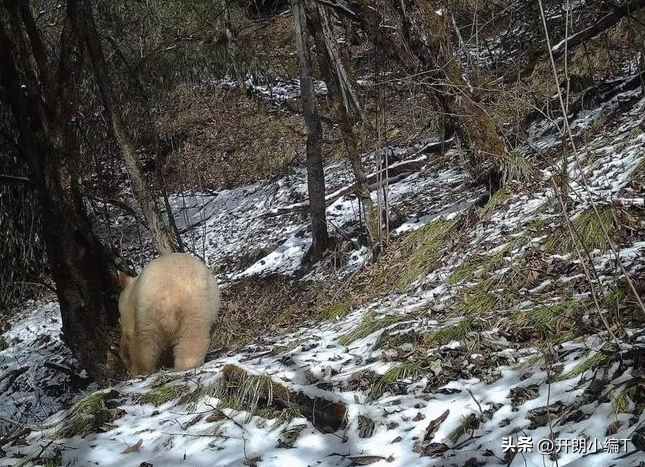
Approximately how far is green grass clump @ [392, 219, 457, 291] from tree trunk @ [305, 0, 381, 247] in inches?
19.9

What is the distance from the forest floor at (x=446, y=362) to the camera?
328 cm

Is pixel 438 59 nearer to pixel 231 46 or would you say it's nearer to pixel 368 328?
pixel 368 328

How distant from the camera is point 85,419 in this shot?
13.9ft

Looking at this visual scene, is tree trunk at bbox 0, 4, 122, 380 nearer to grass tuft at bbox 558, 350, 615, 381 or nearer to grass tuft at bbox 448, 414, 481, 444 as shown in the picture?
grass tuft at bbox 448, 414, 481, 444

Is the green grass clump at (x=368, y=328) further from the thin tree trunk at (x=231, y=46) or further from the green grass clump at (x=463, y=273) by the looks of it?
the thin tree trunk at (x=231, y=46)

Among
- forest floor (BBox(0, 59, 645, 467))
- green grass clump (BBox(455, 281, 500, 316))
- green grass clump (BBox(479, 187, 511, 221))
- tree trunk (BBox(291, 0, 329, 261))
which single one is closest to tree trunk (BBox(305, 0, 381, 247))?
tree trunk (BBox(291, 0, 329, 261))

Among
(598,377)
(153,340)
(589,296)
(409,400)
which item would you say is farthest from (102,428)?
(589,296)

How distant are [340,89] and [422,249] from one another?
93.6 inches

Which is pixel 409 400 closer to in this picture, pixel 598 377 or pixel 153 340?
pixel 598 377

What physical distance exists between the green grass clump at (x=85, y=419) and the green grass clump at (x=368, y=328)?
5.99 feet

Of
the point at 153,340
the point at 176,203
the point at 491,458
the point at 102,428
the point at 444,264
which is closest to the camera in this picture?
the point at 491,458

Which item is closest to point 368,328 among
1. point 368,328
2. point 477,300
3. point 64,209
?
point 368,328

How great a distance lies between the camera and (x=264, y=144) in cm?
1545

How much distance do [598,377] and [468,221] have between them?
13.3ft
